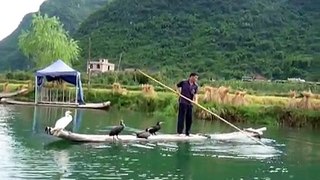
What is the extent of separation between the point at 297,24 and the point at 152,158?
66.4 metres

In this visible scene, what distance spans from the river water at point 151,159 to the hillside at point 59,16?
87863mm

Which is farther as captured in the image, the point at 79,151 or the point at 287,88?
the point at 287,88

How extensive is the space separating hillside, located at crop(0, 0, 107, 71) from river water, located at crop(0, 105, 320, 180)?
87863 mm

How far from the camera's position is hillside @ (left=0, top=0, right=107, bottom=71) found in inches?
4215

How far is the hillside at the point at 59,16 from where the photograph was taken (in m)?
107

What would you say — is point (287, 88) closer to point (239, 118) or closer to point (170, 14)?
point (239, 118)

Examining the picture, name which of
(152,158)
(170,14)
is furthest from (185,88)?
(170,14)

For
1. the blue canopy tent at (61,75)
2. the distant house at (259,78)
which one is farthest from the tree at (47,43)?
the distant house at (259,78)

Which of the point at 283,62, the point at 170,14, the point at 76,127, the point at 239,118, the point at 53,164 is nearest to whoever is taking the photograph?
the point at 53,164

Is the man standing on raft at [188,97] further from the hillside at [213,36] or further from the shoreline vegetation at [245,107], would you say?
the hillside at [213,36]

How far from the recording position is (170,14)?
8681 cm

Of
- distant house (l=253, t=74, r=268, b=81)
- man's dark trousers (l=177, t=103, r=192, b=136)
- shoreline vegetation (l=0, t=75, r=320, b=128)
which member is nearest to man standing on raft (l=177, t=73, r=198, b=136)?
man's dark trousers (l=177, t=103, r=192, b=136)

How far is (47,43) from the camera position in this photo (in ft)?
167

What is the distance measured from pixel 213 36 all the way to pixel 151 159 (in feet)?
209
